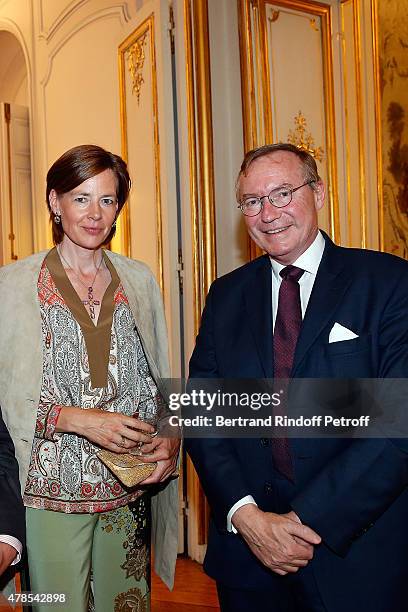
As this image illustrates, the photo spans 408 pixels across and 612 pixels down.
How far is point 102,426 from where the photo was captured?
188cm

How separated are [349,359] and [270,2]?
3002 millimetres

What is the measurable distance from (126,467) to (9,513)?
403mm

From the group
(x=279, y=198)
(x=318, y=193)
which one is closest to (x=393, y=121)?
(x=318, y=193)

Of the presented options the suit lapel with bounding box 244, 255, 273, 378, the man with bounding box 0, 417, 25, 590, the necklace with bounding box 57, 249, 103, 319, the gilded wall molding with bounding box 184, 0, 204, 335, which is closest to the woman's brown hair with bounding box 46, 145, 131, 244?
the necklace with bounding box 57, 249, 103, 319

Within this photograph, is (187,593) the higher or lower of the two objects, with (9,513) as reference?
lower

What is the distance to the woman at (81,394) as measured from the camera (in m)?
1.91

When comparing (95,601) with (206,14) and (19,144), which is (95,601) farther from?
(19,144)

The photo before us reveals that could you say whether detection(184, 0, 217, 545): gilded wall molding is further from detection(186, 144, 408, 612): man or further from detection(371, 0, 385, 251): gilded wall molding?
detection(186, 144, 408, 612): man

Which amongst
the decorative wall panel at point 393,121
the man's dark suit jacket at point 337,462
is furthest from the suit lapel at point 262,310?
the decorative wall panel at point 393,121

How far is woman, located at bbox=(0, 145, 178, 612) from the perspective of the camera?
1910mm

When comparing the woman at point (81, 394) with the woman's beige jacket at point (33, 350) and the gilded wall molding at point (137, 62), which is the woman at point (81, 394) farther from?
the gilded wall molding at point (137, 62)

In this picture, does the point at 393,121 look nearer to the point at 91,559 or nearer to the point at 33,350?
the point at 33,350

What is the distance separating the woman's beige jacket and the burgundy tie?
45 cm

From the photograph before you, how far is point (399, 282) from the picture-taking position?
5.78 feet
